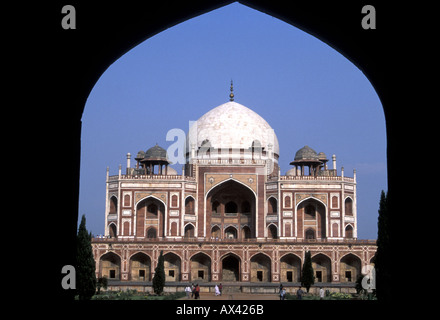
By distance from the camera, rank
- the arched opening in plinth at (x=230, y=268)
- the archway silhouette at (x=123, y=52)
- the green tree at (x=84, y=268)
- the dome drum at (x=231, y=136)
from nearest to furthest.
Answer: the archway silhouette at (x=123, y=52), the green tree at (x=84, y=268), the arched opening in plinth at (x=230, y=268), the dome drum at (x=231, y=136)

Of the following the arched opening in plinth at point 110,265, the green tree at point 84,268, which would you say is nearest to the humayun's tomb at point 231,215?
the arched opening in plinth at point 110,265

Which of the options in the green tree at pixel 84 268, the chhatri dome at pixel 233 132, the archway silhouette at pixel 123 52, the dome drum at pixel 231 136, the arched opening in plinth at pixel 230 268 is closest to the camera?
the archway silhouette at pixel 123 52

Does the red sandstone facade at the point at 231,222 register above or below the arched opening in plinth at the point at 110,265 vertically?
above

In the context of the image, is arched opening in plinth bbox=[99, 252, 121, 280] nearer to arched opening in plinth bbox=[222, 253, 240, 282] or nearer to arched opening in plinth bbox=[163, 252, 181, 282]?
arched opening in plinth bbox=[163, 252, 181, 282]

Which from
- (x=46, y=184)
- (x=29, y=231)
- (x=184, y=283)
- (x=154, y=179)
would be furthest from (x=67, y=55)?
(x=154, y=179)

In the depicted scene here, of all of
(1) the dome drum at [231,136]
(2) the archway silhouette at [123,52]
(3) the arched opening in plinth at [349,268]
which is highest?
(1) the dome drum at [231,136]

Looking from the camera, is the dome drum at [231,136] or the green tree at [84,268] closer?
the green tree at [84,268]

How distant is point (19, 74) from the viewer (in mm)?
4723

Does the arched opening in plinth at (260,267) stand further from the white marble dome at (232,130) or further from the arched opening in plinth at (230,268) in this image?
the white marble dome at (232,130)

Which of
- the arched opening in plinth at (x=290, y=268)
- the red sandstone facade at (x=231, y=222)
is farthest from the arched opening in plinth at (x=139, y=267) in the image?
the arched opening in plinth at (x=290, y=268)

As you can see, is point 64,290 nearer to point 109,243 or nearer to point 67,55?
point 67,55

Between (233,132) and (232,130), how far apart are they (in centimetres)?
18

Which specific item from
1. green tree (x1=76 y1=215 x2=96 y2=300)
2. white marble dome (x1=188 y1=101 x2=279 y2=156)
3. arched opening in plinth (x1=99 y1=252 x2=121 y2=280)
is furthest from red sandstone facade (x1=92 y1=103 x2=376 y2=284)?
green tree (x1=76 y1=215 x2=96 y2=300)

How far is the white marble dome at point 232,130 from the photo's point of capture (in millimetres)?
41625
